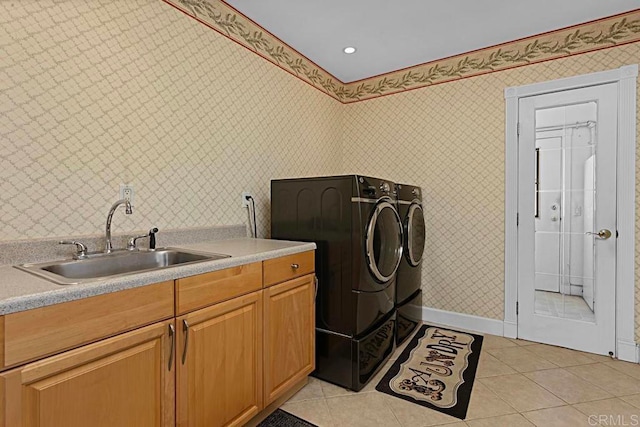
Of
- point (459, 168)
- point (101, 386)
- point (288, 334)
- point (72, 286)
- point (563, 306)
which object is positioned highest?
point (459, 168)

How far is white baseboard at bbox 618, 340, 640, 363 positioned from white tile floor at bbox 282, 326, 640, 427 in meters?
0.05

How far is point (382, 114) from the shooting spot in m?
3.43

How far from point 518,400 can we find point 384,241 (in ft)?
3.93

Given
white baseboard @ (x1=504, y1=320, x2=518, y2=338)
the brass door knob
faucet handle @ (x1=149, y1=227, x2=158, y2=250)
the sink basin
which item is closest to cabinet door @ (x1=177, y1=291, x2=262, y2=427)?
the sink basin

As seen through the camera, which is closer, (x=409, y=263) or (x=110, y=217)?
(x=110, y=217)

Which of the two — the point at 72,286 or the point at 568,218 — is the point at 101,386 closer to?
the point at 72,286

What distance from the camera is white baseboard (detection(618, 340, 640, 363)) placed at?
235 cm

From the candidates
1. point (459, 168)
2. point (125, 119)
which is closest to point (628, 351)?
point (459, 168)

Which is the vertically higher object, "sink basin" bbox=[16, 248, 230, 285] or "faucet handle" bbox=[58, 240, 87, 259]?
"faucet handle" bbox=[58, 240, 87, 259]

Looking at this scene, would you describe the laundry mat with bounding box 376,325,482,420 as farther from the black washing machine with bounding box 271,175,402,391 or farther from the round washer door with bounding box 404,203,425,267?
the round washer door with bounding box 404,203,425,267

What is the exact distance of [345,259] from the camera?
1.99 m

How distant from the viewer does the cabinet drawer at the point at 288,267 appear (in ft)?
5.47

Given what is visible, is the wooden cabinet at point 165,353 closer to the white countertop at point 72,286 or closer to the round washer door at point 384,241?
the white countertop at point 72,286

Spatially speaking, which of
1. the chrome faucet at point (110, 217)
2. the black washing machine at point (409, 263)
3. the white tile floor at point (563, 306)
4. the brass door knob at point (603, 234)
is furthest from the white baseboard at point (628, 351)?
the chrome faucet at point (110, 217)
